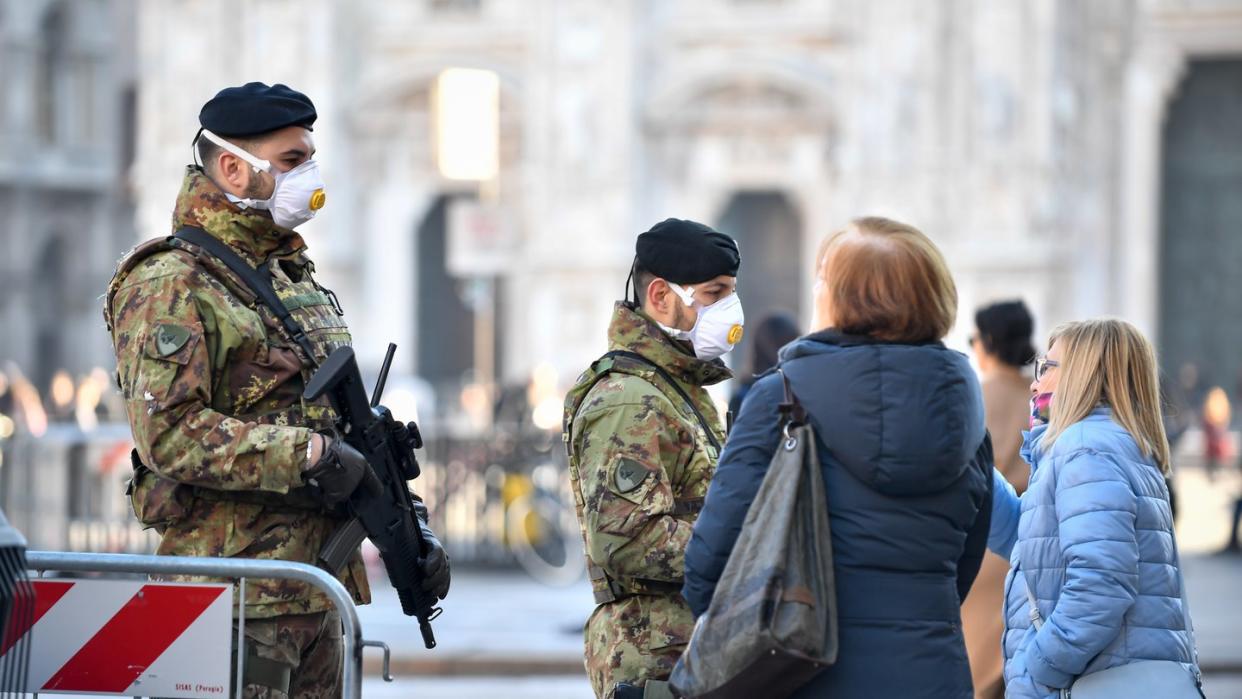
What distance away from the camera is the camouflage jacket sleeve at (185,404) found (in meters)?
4.33

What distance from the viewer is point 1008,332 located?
22.7ft

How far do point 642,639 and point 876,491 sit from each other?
3.04 ft

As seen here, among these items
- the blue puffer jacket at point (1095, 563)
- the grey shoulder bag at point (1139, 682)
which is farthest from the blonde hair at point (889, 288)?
the grey shoulder bag at point (1139, 682)

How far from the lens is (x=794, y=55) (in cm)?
2848

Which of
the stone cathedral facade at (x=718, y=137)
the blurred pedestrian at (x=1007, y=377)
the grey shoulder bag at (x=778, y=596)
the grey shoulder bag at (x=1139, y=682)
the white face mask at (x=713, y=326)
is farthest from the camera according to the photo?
the stone cathedral facade at (x=718, y=137)

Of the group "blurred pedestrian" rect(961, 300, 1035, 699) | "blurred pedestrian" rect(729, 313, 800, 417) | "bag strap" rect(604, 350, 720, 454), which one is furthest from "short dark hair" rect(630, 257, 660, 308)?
"blurred pedestrian" rect(729, 313, 800, 417)

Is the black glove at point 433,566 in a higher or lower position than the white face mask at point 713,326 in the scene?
lower

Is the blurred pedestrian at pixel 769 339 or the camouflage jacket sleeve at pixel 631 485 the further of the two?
the blurred pedestrian at pixel 769 339

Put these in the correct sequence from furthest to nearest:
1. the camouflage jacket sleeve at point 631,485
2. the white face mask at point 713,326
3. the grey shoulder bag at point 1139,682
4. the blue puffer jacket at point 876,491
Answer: the white face mask at point 713,326 → the grey shoulder bag at point 1139,682 → the camouflage jacket sleeve at point 631,485 → the blue puffer jacket at point 876,491

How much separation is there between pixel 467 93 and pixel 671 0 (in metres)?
14.0

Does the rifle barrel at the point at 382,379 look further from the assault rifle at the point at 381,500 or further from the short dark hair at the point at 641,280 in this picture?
the short dark hair at the point at 641,280

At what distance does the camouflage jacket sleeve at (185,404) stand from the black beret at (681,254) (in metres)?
0.96

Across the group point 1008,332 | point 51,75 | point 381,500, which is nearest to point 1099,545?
point 381,500

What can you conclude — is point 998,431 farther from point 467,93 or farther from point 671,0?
point 671,0
